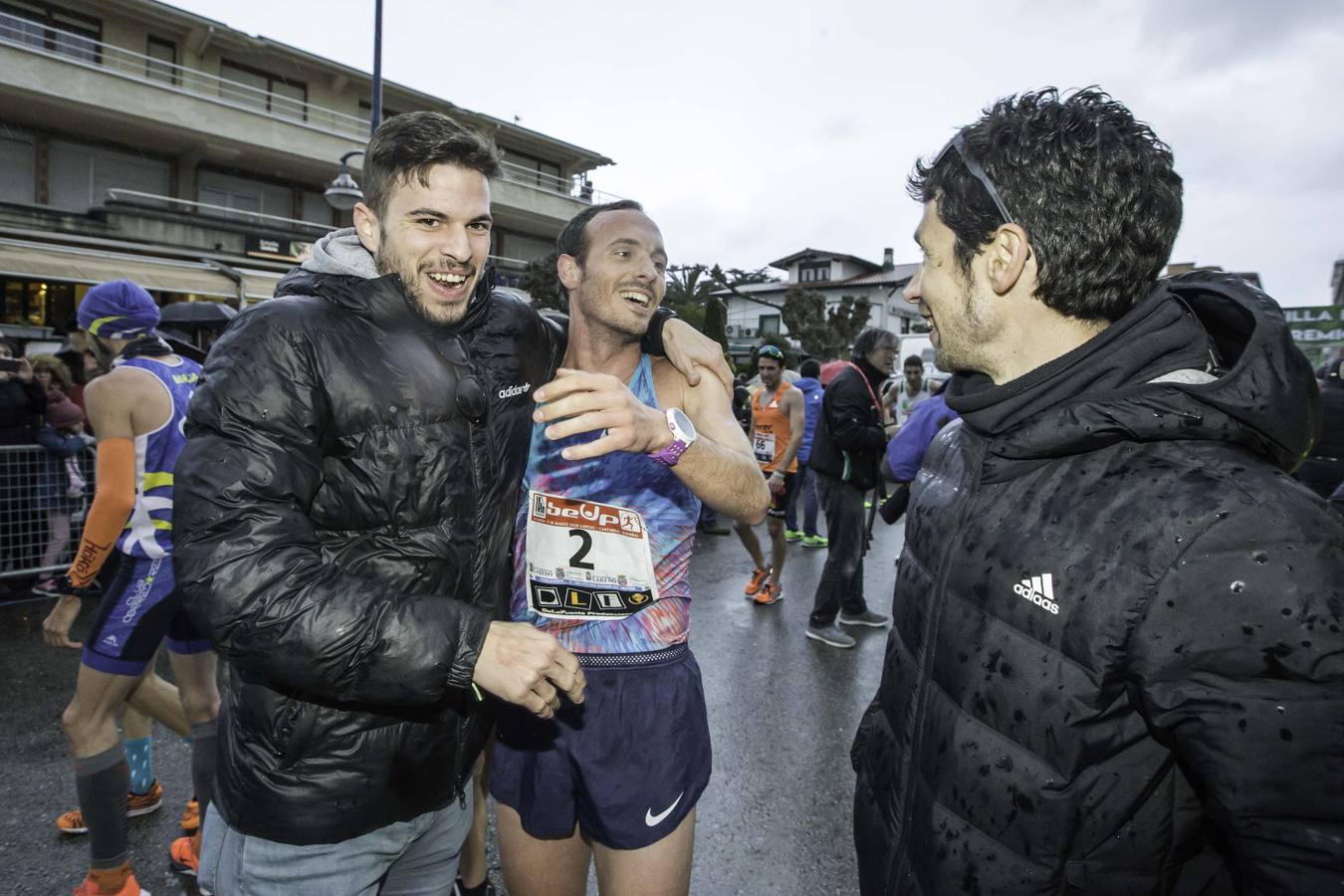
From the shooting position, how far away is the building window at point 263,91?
2120 centimetres

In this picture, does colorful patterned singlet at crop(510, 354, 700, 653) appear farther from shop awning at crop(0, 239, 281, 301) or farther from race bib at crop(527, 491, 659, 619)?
shop awning at crop(0, 239, 281, 301)

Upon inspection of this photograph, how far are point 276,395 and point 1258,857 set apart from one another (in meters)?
1.84

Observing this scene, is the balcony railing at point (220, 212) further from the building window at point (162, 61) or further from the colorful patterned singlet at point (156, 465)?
the colorful patterned singlet at point (156, 465)

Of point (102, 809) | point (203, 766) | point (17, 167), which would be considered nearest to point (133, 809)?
point (102, 809)

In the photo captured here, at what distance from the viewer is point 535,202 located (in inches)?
1015

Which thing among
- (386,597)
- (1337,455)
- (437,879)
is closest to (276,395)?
(386,597)

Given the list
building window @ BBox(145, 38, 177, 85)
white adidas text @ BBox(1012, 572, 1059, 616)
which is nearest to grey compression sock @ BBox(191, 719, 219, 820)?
white adidas text @ BBox(1012, 572, 1059, 616)

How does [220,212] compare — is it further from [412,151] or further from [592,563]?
[592,563]

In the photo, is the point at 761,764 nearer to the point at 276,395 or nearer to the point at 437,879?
the point at 437,879

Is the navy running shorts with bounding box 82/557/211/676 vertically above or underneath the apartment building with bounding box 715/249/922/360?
underneath

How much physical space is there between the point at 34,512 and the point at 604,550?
21.1 feet

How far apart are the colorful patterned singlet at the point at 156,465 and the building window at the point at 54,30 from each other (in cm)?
2167

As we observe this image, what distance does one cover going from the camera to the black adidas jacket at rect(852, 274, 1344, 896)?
0.94 m

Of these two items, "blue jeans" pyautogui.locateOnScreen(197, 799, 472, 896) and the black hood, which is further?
"blue jeans" pyautogui.locateOnScreen(197, 799, 472, 896)
